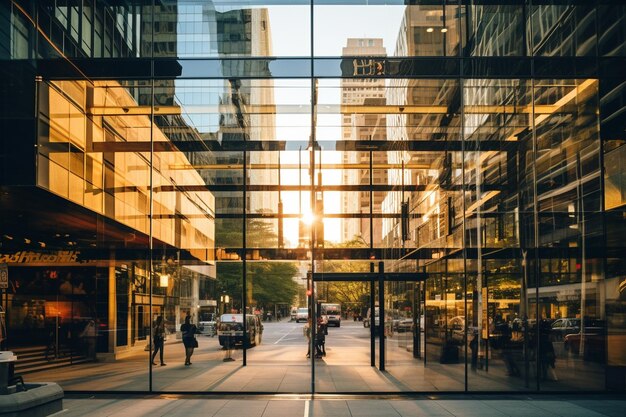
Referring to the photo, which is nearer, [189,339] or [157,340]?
[157,340]

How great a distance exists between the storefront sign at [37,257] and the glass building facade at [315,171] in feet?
6.56

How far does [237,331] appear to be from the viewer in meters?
17.6

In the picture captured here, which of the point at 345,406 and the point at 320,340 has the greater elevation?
the point at 320,340

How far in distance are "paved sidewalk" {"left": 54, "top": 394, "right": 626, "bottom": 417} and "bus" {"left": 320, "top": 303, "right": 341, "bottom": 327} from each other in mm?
2712

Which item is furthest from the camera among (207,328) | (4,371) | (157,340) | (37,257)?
(37,257)

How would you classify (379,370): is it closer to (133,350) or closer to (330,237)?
(330,237)

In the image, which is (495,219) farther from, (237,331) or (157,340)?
(157,340)

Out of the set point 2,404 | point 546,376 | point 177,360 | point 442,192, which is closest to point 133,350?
point 177,360

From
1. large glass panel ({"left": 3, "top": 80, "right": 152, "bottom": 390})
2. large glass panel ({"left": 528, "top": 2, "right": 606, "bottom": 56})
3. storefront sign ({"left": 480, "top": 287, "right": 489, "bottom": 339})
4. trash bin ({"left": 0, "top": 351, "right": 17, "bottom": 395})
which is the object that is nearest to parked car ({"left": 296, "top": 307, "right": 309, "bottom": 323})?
large glass panel ({"left": 3, "top": 80, "right": 152, "bottom": 390})

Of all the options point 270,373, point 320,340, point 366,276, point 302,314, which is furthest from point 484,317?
point 270,373

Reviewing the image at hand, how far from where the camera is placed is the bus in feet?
58.8

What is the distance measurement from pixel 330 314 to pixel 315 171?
13.9 feet

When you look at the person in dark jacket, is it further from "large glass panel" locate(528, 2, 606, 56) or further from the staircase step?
"large glass panel" locate(528, 2, 606, 56)

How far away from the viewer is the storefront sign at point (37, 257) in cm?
2025
